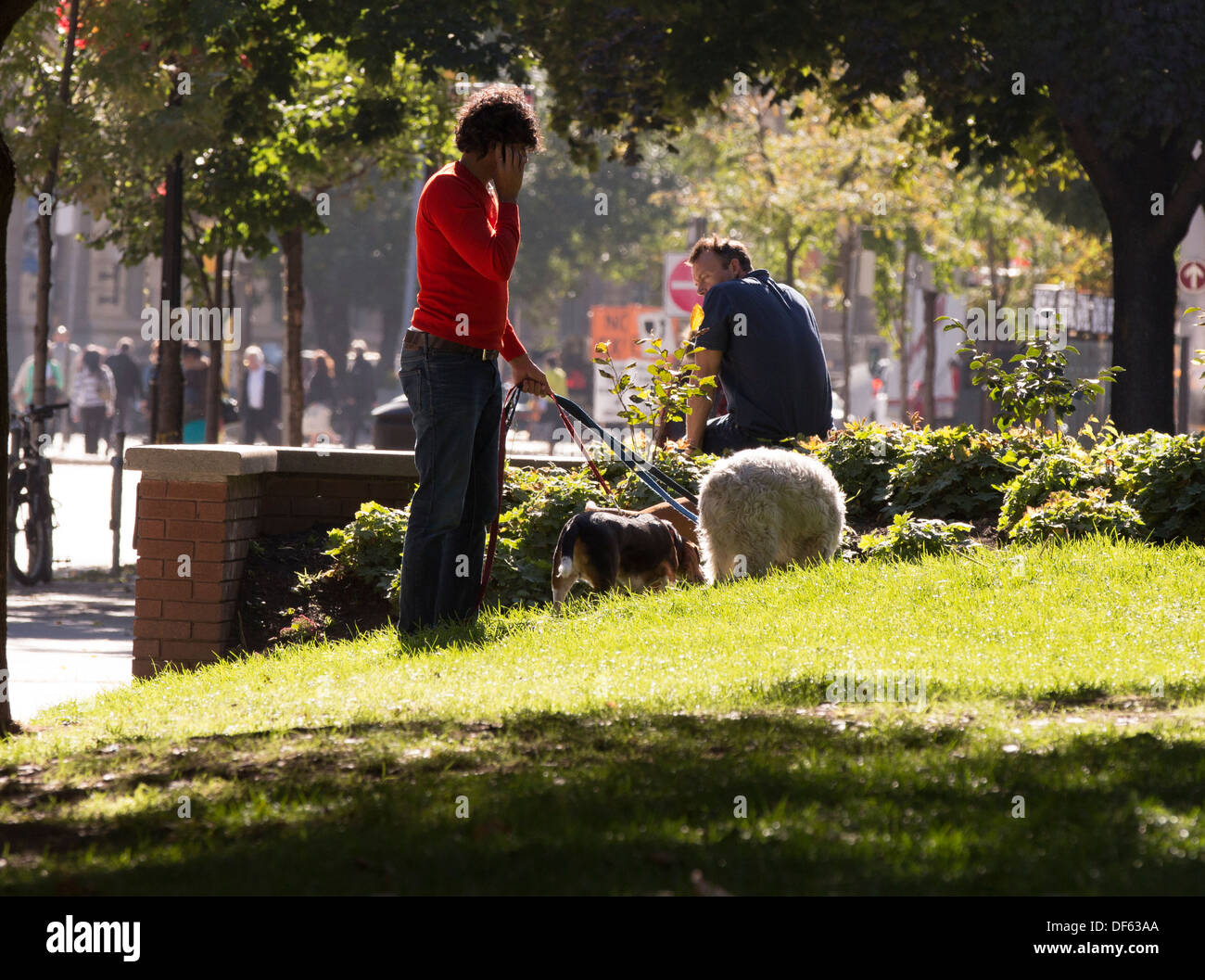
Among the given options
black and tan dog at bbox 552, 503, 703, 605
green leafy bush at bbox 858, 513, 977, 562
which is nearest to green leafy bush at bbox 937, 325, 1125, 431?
green leafy bush at bbox 858, 513, 977, 562

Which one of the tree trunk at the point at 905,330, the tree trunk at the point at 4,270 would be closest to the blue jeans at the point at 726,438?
the tree trunk at the point at 4,270

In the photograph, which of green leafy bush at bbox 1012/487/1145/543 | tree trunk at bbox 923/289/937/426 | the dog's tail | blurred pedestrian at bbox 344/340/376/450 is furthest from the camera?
blurred pedestrian at bbox 344/340/376/450

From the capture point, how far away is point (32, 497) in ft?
47.3

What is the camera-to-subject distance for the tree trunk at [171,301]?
603 inches

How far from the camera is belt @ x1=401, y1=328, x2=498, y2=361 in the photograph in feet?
24.0

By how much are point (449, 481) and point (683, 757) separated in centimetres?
279

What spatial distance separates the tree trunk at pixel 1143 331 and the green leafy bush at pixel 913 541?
6.63 meters

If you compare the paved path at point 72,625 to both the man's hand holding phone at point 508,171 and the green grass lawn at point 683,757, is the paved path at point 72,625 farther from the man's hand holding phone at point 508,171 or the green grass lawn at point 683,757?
the man's hand holding phone at point 508,171

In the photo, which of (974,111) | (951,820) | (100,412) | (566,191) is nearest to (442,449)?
(951,820)

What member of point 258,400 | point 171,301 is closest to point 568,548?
point 171,301

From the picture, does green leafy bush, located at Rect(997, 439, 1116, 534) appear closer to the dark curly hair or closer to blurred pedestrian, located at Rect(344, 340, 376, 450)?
the dark curly hair

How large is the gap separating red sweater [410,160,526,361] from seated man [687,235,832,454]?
8.17 ft
